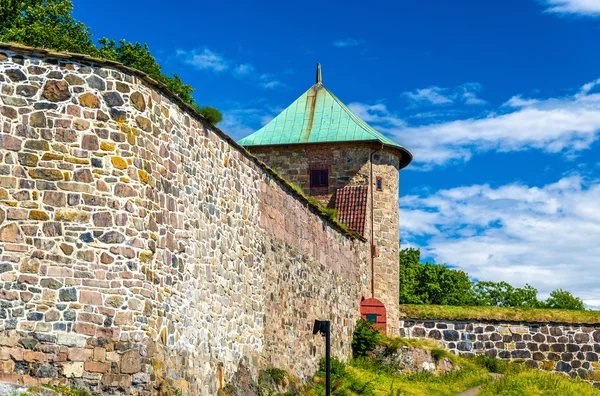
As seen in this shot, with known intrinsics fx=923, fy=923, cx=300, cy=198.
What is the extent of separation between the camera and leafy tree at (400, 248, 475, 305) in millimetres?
50719

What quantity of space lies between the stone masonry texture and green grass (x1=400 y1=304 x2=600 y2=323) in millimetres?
1319

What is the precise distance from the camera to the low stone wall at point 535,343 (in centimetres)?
3125

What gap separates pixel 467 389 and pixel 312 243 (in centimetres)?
692

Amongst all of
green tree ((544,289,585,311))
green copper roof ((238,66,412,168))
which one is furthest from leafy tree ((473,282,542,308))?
green copper roof ((238,66,412,168))

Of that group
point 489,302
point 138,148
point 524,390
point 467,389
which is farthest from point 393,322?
point 489,302

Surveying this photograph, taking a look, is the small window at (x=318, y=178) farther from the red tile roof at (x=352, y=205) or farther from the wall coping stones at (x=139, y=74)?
the wall coping stones at (x=139, y=74)

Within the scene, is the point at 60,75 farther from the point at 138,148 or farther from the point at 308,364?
the point at 308,364

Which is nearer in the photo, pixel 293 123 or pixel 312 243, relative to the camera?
pixel 312 243

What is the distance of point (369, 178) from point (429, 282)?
20.1m

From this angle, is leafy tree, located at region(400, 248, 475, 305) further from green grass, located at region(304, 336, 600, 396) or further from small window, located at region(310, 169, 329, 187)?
green grass, located at region(304, 336, 600, 396)

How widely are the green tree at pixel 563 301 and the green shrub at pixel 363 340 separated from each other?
3304 centimetres

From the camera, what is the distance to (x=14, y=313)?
13.5 metres

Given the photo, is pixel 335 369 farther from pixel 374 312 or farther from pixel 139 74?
pixel 139 74

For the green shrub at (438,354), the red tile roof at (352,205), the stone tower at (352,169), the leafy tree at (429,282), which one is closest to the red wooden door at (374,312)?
the stone tower at (352,169)
